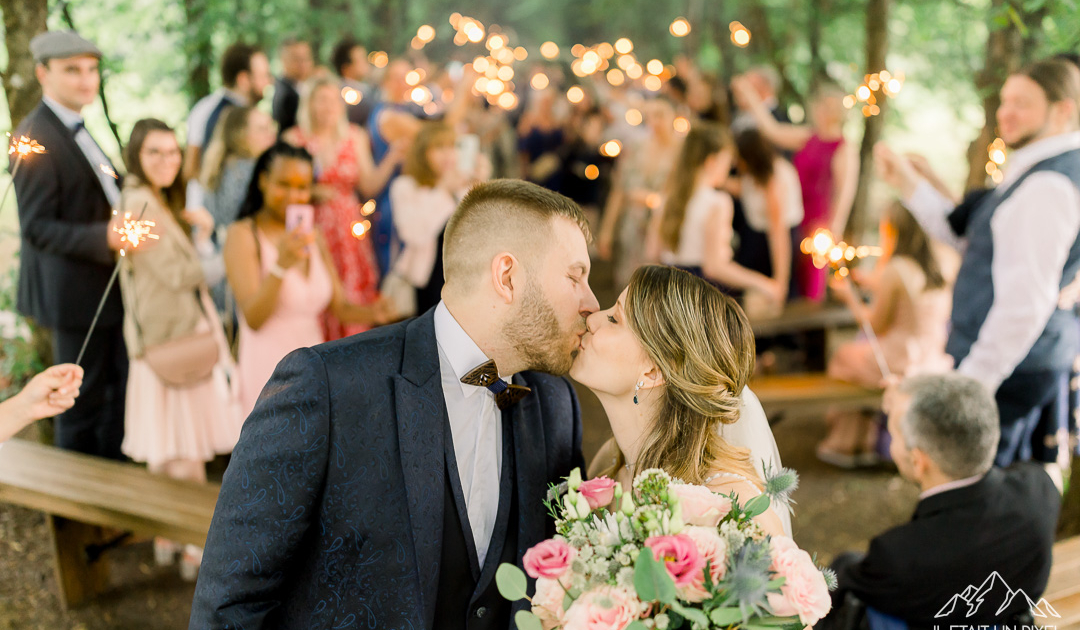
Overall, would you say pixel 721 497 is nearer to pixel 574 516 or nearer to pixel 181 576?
pixel 574 516

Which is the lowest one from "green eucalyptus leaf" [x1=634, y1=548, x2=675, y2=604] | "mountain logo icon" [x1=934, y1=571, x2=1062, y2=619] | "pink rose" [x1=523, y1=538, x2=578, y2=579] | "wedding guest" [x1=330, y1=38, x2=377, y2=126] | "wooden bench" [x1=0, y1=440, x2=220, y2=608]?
"mountain logo icon" [x1=934, y1=571, x2=1062, y2=619]

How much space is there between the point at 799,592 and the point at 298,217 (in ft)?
9.39

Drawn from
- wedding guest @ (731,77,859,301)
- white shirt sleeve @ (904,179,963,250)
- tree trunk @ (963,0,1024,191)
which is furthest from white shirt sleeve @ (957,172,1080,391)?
wedding guest @ (731,77,859,301)

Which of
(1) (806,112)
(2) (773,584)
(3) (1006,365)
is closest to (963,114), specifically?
(1) (806,112)

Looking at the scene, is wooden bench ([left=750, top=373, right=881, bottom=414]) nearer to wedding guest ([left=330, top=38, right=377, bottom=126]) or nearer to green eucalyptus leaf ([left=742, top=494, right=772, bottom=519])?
green eucalyptus leaf ([left=742, top=494, right=772, bottom=519])

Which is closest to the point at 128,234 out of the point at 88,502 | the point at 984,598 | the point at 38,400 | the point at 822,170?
the point at 38,400

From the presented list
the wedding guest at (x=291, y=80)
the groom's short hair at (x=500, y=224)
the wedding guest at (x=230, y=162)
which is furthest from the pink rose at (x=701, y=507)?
the wedding guest at (x=291, y=80)

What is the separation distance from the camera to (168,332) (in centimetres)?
272

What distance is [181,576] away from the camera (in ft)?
10.0

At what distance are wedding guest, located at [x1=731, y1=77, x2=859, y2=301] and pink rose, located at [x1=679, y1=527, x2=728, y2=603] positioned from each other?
16.0 feet

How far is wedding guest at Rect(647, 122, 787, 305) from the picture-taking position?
15.3ft

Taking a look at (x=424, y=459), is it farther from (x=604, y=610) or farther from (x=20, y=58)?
(x=20, y=58)

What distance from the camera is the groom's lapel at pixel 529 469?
1697 millimetres

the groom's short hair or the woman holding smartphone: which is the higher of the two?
A: the groom's short hair
